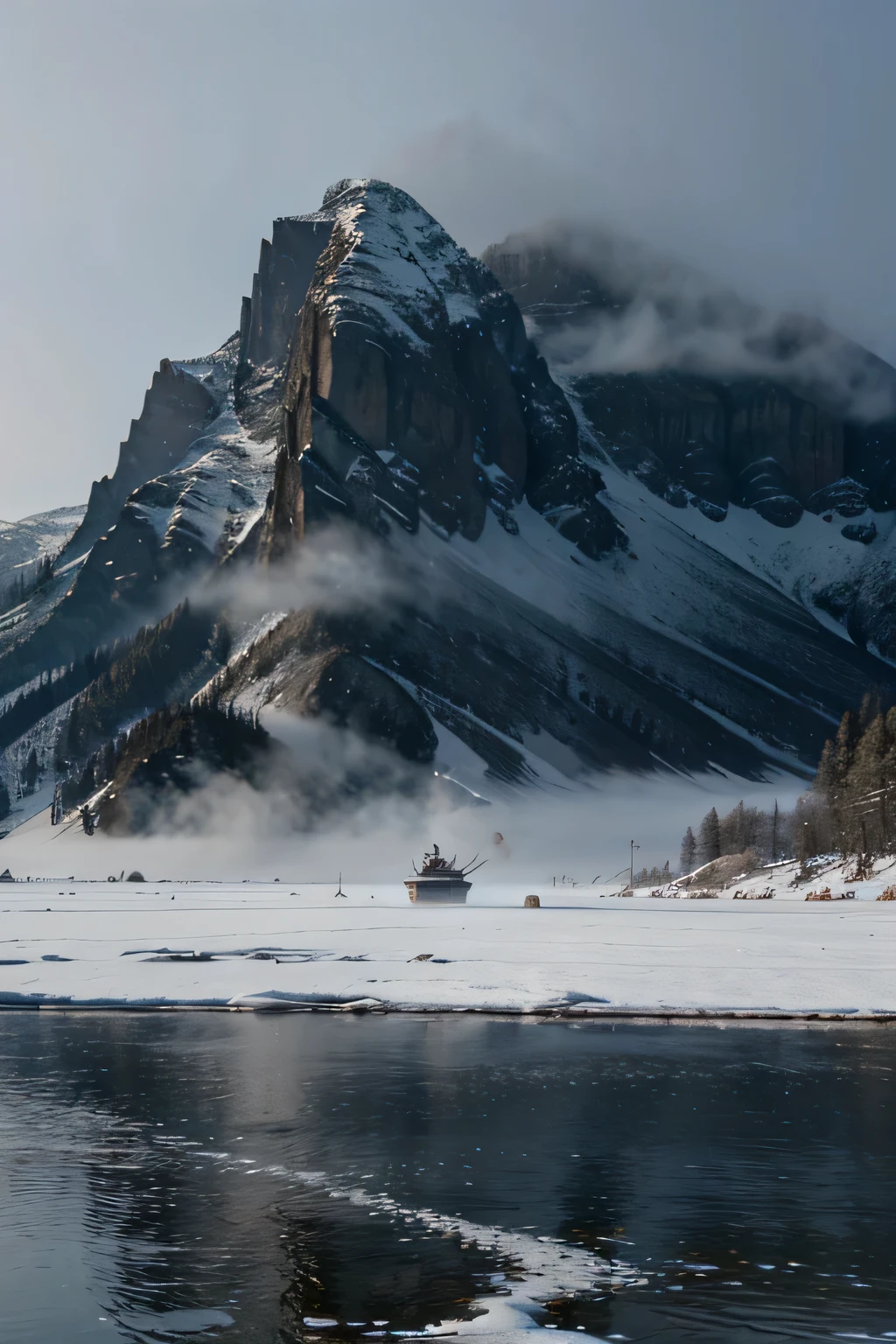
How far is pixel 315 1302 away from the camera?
14.1 m

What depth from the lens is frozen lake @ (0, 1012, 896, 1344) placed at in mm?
14062

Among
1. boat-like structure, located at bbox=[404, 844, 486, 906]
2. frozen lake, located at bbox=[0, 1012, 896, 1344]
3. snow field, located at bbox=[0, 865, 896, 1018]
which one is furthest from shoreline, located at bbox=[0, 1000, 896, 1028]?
boat-like structure, located at bbox=[404, 844, 486, 906]

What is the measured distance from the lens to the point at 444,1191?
18797 millimetres

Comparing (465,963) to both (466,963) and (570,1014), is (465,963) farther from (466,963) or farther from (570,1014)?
(570,1014)

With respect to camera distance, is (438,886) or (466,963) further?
(438,886)

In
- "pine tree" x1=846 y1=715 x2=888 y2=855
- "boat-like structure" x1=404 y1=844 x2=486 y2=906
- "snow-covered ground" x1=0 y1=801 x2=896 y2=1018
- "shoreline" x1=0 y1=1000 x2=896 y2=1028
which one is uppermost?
"pine tree" x1=846 y1=715 x2=888 y2=855

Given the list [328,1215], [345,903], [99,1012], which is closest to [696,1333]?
[328,1215]

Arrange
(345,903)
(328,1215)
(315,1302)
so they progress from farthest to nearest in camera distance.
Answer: (345,903)
(328,1215)
(315,1302)

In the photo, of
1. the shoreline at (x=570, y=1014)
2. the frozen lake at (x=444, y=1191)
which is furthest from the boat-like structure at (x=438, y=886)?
the frozen lake at (x=444, y=1191)

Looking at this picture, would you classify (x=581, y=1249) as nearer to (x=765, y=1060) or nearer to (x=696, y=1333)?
(x=696, y=1333)

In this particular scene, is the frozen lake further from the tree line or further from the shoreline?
the tree line

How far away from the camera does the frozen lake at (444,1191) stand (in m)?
14.1

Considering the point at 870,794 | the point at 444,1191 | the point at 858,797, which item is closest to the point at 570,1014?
the point at 444,1191

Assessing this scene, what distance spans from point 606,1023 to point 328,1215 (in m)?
19.9
